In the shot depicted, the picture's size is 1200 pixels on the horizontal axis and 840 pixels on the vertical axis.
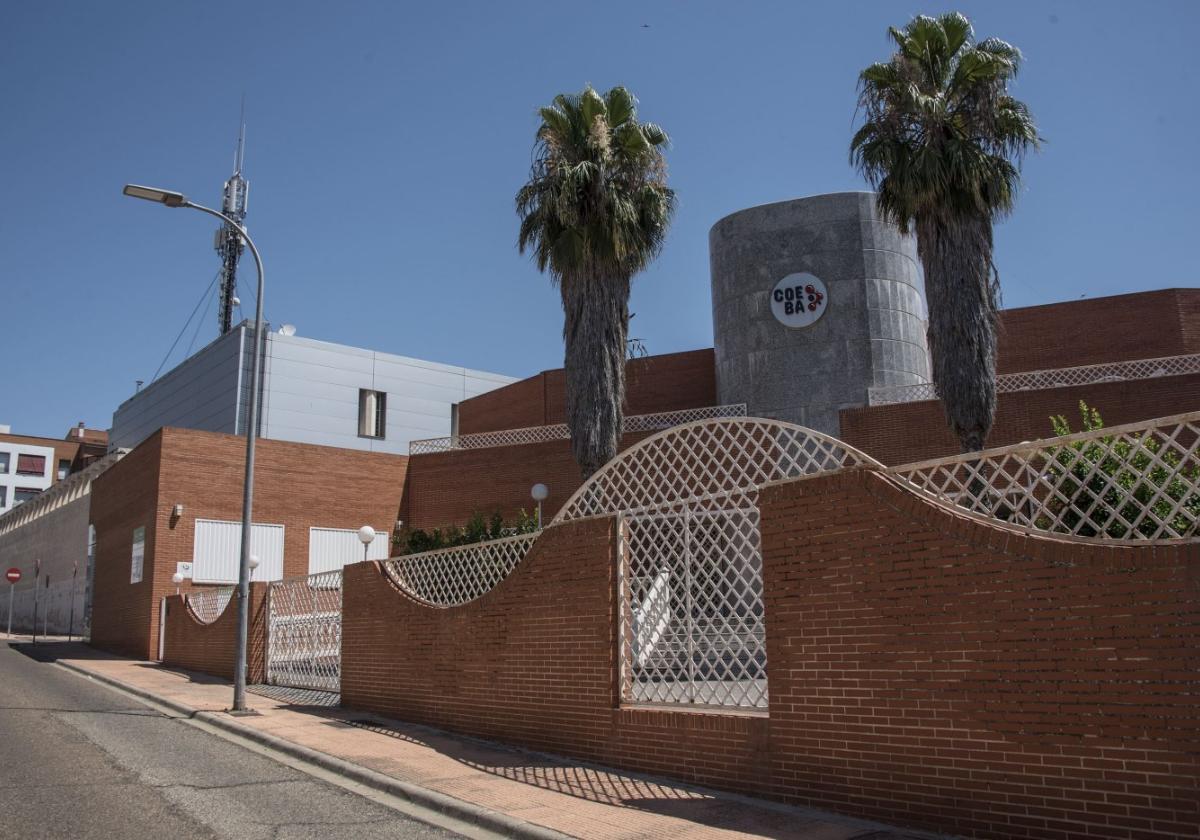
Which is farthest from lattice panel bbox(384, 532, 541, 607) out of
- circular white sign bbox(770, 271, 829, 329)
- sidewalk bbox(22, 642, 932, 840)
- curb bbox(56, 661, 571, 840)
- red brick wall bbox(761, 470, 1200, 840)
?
circular white sign bbox(770, 271, 829, 329)

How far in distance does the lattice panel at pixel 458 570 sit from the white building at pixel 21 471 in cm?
8010

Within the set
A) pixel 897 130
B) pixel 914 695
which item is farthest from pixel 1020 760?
pixel 897 130

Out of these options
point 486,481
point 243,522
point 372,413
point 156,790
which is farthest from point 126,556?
point 156,790

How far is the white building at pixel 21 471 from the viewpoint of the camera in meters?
80.8

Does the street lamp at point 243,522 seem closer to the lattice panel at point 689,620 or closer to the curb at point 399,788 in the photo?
the curb at point 399,788

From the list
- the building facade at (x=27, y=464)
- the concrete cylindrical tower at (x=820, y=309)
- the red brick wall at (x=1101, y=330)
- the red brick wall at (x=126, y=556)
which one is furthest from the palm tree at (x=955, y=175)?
the building facade at (x=27, y=464)

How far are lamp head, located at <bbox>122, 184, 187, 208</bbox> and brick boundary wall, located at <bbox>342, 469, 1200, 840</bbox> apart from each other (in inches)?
335

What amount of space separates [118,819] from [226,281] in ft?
195

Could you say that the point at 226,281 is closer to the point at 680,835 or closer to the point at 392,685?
the point at 392,685

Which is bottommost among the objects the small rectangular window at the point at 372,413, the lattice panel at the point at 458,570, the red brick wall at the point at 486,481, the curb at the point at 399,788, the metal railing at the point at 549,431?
the curb at the point at 399,788

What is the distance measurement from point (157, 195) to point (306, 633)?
23.7 feet

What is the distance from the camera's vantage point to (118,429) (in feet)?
181

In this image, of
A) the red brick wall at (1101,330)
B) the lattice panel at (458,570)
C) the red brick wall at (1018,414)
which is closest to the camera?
the lattice panel at (458,570)

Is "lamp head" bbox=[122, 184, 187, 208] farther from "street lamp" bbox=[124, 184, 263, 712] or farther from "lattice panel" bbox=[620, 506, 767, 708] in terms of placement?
"lattice panel" bbox=[620, 506, 767, 708]
